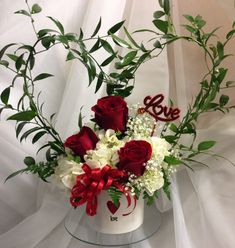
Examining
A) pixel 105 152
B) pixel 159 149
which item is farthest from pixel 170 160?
pixel 105 152

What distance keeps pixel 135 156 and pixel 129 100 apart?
0.33m

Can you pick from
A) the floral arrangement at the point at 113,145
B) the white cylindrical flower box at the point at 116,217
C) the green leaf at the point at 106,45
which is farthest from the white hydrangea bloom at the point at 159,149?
the green leaf at the point at 106,45

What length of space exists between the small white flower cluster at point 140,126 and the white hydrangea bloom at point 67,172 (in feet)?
0.43

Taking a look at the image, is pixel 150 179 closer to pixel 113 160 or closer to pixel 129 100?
pixel 113 160

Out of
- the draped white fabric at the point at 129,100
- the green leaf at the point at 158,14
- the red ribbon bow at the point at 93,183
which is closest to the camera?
the red ribbon bow at the point at 93,183

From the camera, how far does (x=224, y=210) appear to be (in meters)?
0.96

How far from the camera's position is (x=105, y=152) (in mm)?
804

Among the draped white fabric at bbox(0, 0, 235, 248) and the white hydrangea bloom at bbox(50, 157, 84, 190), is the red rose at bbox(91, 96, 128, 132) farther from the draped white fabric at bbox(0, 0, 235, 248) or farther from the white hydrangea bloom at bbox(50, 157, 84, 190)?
the draped white fabric at bbox(0, 0, 235, 248)

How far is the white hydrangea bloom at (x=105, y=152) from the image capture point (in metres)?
0.79

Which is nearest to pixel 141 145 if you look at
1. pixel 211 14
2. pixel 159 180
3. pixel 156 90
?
pixel 159 180

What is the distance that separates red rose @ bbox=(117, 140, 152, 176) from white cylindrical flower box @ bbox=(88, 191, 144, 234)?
88 mm

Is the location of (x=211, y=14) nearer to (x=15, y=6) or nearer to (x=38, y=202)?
(x=15, y=6)

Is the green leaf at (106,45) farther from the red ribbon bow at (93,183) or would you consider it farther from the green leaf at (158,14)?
the red ribbon bow at (93,183)

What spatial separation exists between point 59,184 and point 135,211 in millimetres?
180
